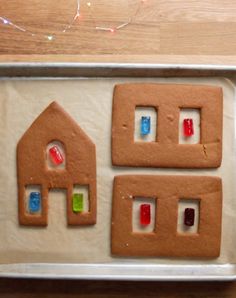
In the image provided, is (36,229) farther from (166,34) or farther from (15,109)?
(166,34)

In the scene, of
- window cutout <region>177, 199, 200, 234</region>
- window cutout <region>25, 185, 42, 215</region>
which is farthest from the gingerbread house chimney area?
window cutout <region>177, 199, 200, 234</region>

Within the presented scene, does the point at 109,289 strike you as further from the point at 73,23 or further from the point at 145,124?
the point at 73,23

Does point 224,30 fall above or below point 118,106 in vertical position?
above

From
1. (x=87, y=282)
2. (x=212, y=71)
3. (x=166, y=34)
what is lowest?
(x=87, y=282)

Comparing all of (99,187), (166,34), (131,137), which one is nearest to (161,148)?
(131,137)
